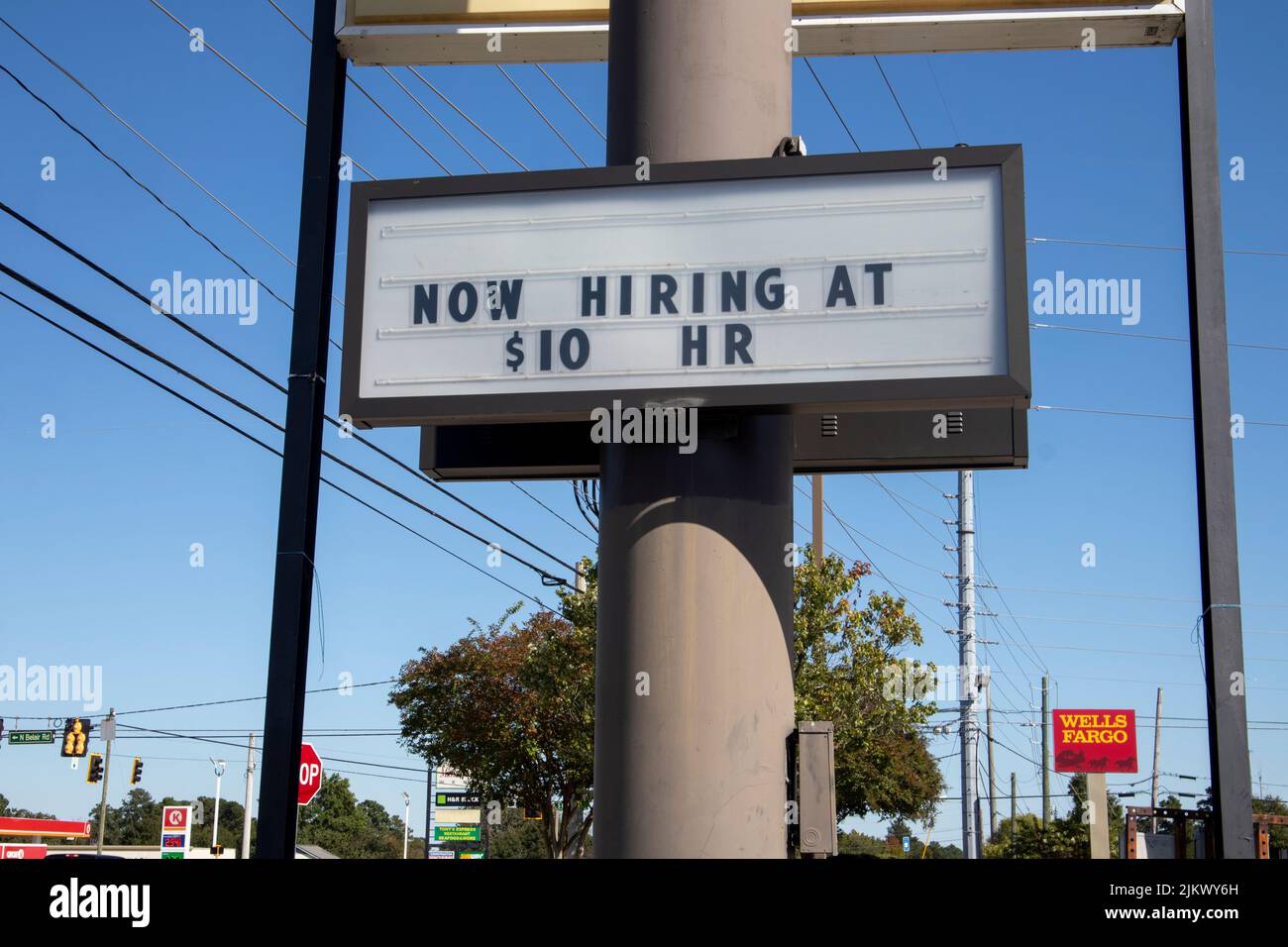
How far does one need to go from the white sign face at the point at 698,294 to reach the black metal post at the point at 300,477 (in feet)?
2.71

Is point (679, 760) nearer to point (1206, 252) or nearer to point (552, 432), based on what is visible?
point (552, 432)

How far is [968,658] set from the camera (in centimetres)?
4753

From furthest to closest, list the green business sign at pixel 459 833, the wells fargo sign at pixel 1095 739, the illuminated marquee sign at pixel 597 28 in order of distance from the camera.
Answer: the green business sign at pixel 459 833 → the wells fargo sign at pixel 1095 739 → the illuminated marquee sign at pixel 597 28

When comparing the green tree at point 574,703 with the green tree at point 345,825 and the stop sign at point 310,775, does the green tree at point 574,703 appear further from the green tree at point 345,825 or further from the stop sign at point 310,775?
the green tree at point 345,825

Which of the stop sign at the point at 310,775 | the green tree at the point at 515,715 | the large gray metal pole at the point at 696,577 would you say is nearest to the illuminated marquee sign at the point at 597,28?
the large gray metal pole at the point at 696,577

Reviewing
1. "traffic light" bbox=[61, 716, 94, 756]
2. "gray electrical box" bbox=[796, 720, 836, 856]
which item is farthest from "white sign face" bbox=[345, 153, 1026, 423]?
"traffic light" bbox=[61, 716, 94, 756]

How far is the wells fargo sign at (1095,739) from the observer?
42.8 metres

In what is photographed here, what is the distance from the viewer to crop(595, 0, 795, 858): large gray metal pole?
6.35m

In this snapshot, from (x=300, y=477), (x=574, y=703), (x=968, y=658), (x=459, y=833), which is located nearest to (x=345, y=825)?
(x=459, y=833)

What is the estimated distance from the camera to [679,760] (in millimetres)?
6344

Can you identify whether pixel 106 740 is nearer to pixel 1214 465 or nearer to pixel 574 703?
pixel 574 703
